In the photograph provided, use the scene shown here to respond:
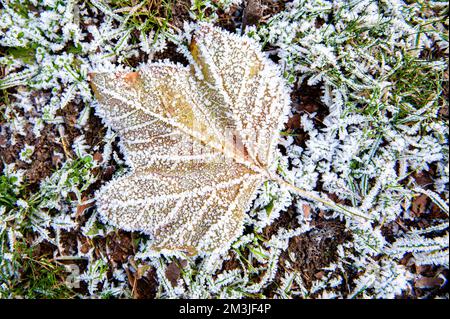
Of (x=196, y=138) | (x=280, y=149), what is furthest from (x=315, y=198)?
(x=196, y=138)

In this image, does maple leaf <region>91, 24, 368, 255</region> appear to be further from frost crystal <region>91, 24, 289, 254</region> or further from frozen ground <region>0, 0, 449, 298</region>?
frozen ground <region>0, 0, 449, 298</region>

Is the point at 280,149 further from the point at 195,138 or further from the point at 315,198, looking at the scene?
the point at 195,138

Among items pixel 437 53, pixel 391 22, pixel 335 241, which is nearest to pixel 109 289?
pixel 335 241

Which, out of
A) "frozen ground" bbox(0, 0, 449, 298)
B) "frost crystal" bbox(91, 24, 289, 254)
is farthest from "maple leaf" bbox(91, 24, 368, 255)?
"frozen ground" bbox(0, 0, 449, 298)

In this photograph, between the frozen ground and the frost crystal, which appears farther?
the frozen ground

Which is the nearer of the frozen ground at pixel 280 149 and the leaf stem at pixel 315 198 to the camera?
the leaf stem at pixel 315 198

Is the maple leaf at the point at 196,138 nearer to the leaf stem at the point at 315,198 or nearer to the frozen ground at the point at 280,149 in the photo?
the leaf stem at the point at 315,198

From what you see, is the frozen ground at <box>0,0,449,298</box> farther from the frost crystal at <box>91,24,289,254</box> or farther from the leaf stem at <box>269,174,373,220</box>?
the frost crystal at <box>91,24,289,254</box>

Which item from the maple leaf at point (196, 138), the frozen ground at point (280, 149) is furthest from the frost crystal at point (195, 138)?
the frozen ground at point (280, 149)

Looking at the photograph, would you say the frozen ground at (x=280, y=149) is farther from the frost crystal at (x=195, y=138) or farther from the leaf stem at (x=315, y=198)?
the frost crystal at (x=195, y=138)
